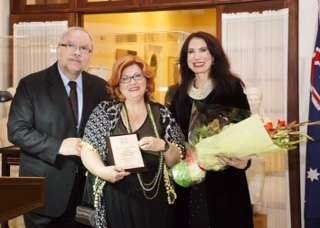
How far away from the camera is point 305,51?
402cm

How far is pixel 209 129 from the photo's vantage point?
7.75ft

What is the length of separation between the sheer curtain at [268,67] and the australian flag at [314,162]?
0.31m

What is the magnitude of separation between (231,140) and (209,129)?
15 cm

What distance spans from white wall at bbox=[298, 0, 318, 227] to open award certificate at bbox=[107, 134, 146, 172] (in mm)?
2097

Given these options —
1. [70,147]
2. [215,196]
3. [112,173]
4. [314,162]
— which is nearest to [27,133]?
[70,147]

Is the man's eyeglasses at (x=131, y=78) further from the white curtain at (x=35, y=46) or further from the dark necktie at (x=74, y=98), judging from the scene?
the white curtain at (x=35, y=46)

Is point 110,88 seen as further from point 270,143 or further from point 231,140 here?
point 270,143

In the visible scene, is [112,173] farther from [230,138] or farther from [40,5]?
[40,5]

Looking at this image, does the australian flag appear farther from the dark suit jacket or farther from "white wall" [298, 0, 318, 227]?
the dark suit jacket

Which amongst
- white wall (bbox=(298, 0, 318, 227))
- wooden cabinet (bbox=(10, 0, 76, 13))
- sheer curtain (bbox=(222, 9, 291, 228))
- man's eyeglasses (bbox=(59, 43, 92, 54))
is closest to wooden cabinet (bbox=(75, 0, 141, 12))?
wooden cabinet (bbox=(10, 0, 76, 13))

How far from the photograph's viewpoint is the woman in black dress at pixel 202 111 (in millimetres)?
2549

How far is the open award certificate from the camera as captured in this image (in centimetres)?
223

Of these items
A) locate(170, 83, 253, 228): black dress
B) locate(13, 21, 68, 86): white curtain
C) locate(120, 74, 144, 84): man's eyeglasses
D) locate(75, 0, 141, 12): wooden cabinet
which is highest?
locate(75, 0, 141, 12): wooden cabinet

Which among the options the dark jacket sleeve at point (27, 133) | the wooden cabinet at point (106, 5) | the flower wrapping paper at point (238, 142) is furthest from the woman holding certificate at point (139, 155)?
the wooden cabinet at point (106, 5)
